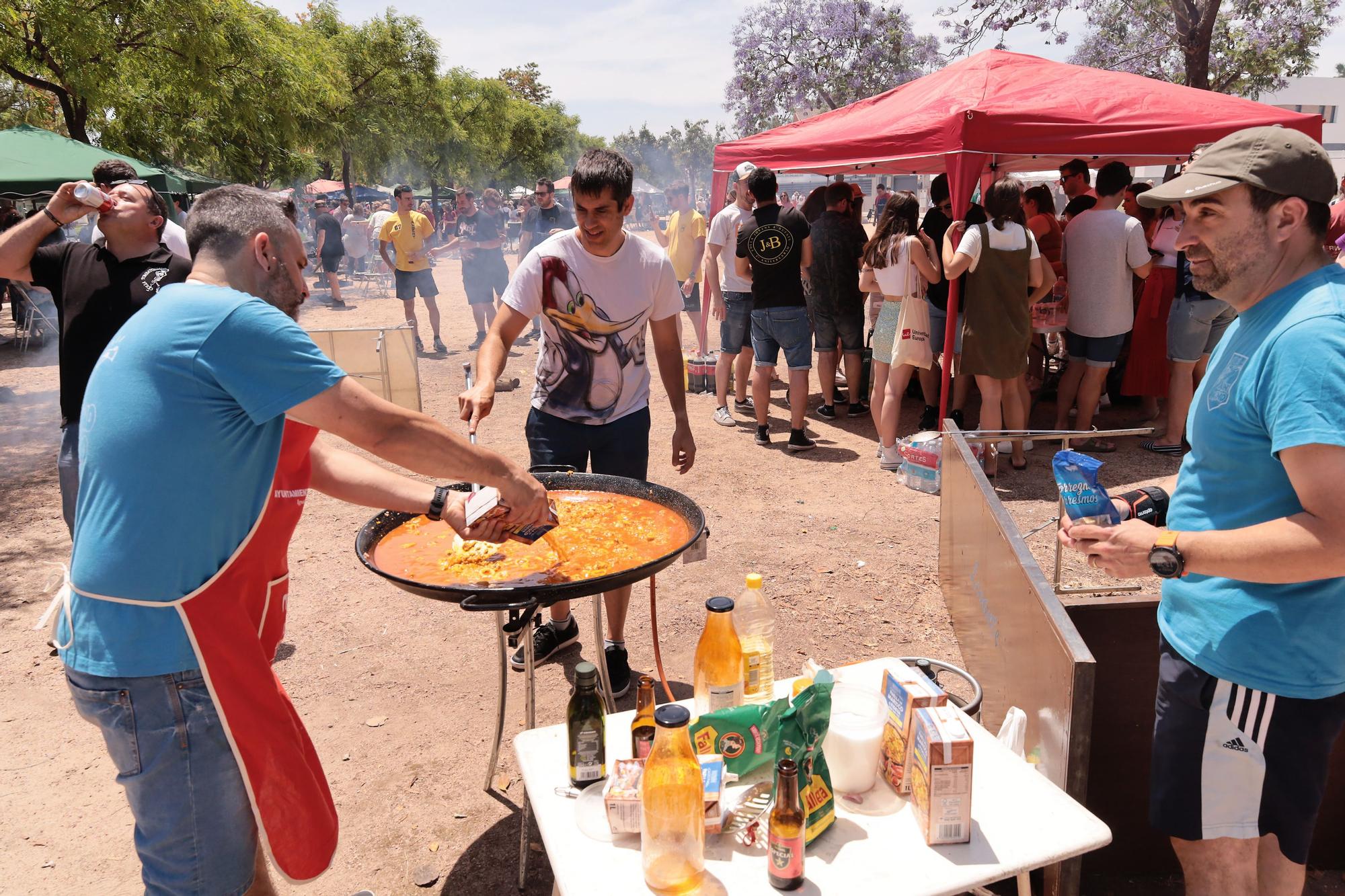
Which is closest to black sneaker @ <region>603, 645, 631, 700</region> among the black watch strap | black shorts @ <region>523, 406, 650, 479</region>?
black shorts @ <region>523, 406, 650, 479</region>

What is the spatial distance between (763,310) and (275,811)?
6.19 m

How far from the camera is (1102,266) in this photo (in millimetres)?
7227

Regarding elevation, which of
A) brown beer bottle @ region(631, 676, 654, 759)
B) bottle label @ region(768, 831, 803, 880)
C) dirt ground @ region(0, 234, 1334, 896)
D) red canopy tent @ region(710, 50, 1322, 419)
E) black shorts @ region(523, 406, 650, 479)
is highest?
red canopy tent @ region(710, 50, 1322, 419)

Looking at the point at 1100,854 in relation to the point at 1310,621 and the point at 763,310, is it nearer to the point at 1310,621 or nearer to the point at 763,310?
the point at 1310,621

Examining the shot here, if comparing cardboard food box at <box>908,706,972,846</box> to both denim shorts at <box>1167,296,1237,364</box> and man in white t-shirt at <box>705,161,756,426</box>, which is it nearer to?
man in white t-shirt at <box>705,161,756,426</box>

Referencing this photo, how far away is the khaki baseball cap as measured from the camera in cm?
189

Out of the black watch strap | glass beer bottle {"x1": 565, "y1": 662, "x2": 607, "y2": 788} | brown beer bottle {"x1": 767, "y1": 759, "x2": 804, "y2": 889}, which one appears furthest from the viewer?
the black watch strap

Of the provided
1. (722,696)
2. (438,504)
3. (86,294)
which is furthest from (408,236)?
(722,696)

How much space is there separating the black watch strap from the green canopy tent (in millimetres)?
11070

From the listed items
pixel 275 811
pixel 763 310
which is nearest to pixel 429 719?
pixel 275 811

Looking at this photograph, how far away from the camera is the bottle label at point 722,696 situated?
2.29 meters

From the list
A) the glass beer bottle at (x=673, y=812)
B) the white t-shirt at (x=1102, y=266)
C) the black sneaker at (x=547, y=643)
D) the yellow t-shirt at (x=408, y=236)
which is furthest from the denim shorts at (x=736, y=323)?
the glass beer bottle at (x=673, y=812)

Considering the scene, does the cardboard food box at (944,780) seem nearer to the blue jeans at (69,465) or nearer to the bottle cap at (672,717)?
the bottle cap at (672,717)

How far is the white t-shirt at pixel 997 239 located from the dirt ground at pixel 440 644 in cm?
186
